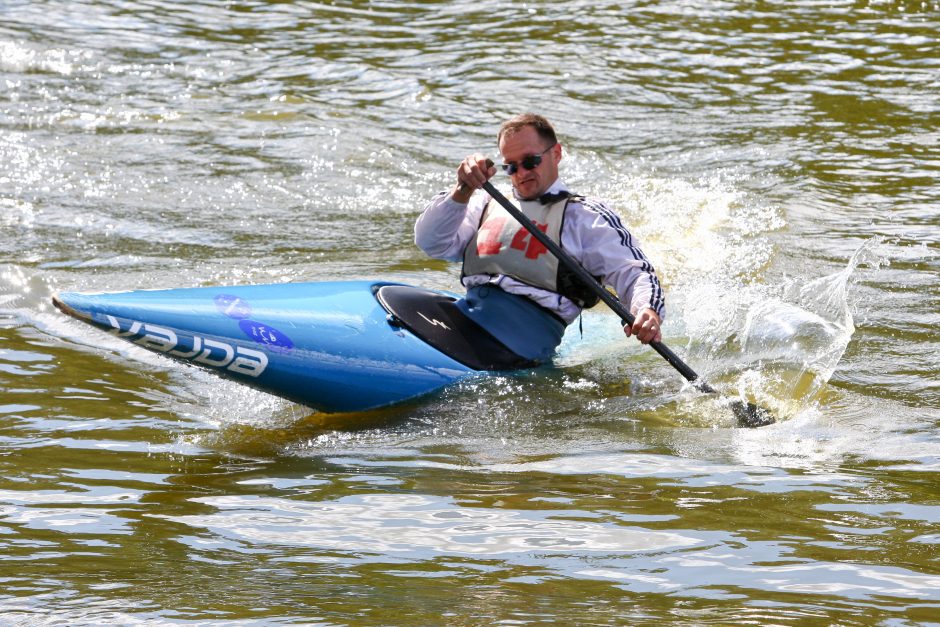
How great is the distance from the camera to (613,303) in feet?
15.5

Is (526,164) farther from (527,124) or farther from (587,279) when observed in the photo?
(587,279)

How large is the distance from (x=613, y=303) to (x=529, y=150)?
676mm

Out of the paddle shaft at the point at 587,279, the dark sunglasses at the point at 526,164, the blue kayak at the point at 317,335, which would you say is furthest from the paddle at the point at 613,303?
the blue kayak at the point at 317,335

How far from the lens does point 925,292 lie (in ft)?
20.4

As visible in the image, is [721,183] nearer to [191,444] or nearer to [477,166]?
[477,166]

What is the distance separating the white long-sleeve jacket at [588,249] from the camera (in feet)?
15.4

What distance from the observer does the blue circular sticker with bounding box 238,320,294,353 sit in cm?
437

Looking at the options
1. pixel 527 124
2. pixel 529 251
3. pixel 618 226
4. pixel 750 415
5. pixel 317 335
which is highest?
pixel 527 124

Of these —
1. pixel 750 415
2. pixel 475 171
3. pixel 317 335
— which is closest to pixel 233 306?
pixel 317 335

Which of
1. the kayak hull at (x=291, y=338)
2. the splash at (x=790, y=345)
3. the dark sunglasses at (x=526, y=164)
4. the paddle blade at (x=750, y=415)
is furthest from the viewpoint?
the splash at (x=790, y=345)

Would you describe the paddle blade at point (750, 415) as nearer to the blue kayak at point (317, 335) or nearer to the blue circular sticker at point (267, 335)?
the blue kayak at point (317, 335)

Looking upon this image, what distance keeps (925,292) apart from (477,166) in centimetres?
276

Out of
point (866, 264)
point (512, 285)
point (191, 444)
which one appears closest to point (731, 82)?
point (866, 264)

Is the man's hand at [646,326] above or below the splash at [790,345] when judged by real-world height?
above
